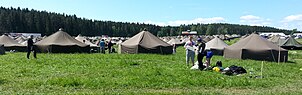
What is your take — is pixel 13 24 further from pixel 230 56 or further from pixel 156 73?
pixel 156 73

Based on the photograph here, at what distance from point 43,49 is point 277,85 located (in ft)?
87.1

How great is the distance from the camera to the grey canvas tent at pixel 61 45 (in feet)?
115

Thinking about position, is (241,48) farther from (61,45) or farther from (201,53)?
(61,45)

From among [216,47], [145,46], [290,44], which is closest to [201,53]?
[145,46]

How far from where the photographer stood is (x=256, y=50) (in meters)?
30.1

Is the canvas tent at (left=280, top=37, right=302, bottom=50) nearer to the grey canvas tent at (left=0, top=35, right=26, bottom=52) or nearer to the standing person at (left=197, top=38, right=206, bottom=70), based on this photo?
the grey canvas tent at (left=0, top=35, right=26, bottom=52)

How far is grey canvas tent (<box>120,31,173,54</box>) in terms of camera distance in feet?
116

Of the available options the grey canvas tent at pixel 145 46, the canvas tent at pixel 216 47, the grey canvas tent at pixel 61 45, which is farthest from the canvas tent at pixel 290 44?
the grey canvas tent at pixel 61 45

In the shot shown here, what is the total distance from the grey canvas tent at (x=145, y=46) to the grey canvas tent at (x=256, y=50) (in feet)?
22.4

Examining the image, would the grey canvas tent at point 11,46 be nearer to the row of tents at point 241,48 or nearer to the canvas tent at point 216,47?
the row of tents at point 241,48

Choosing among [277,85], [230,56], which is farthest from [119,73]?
[230,56]

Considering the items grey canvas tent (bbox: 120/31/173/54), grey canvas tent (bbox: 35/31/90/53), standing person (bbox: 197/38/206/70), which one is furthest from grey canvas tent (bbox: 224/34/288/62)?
grey canvas tent (bbox: 35/31/90/53)

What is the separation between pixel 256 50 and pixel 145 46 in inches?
411

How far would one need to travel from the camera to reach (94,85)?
11.8 metres
